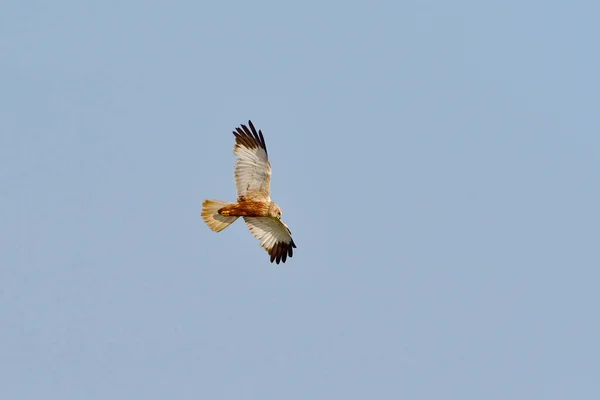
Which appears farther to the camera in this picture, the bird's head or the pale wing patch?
the pale wing patch

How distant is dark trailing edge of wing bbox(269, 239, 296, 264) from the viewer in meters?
39.5

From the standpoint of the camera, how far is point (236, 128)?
38250 millimetres

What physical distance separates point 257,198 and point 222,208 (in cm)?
93

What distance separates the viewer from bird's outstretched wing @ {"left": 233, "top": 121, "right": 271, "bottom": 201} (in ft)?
125

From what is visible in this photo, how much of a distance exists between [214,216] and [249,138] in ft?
7.27

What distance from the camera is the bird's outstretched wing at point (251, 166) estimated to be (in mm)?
38094

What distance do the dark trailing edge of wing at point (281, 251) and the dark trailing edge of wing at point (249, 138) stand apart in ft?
9.30

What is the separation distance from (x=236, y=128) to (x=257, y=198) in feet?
6.03

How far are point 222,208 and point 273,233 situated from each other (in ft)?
5.61

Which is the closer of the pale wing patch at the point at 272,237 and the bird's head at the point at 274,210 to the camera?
the bird's head at the point at 274,210

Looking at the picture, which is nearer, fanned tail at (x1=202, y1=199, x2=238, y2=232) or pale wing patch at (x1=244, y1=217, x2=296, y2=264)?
fanned tail at (x1=202, y1=199, x2=238, y2=232)

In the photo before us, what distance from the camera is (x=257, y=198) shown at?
38.4m

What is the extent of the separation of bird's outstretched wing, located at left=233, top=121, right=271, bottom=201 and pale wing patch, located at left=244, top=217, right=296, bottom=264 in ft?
3.32

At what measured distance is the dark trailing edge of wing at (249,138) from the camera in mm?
38000
